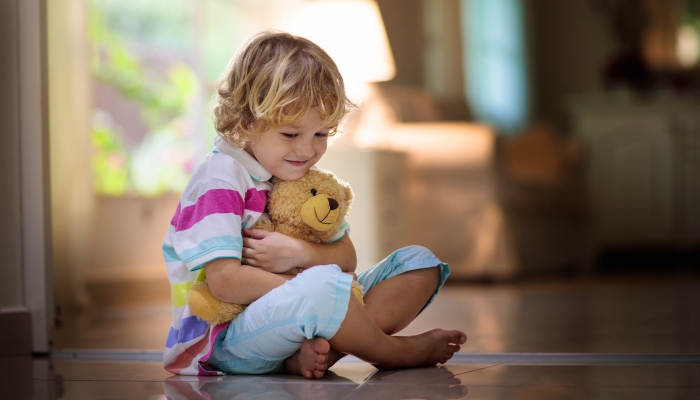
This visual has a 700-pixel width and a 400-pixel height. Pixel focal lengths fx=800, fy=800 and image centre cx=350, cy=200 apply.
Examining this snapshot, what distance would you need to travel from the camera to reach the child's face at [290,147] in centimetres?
102

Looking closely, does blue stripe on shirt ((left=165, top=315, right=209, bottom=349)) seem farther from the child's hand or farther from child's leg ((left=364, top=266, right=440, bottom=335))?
child's leg ((left=364, top=266, right=440, bottom=335))

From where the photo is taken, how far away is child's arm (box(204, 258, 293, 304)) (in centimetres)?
97

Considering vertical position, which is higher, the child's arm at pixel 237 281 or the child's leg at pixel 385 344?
the child's arm at pixel 237 281

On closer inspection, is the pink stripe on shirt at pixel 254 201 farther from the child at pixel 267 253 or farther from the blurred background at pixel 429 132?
the blurred background at pixel 429 132

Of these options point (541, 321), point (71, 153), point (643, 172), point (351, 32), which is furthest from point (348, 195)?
point (643, 172)

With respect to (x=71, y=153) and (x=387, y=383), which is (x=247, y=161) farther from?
(x=71, y=153)

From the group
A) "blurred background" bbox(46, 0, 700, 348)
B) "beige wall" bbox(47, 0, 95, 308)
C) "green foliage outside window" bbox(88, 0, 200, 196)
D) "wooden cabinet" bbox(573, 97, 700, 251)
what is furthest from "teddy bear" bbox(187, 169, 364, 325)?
"wooden cabinet" bbox(573, 97, 700, 251)

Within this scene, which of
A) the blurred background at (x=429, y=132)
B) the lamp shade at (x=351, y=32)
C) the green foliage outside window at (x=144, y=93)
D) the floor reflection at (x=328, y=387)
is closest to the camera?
the floor reflection at (x=328, y=387)

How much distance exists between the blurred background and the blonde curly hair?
0.15m

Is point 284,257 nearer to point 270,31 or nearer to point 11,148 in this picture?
point 270,31

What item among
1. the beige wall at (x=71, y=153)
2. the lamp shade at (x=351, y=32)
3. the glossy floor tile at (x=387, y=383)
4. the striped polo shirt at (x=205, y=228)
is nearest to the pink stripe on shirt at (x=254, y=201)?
the striped polo shirt at (x=205, y=228)

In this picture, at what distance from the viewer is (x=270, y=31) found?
109cm

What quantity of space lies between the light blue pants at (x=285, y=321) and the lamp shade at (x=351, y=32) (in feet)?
6.47

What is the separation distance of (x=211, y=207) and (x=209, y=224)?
0.02 metres
